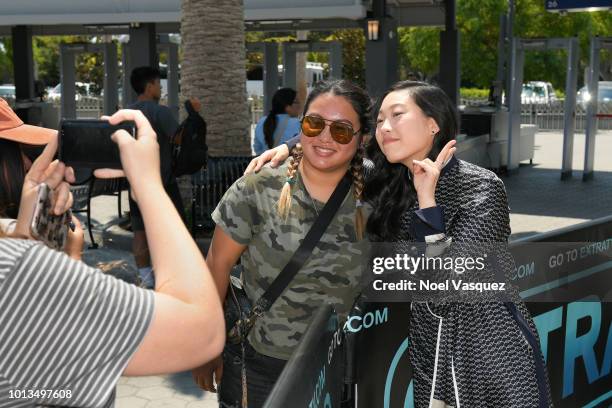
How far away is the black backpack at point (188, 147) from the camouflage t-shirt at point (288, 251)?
15.2 ft

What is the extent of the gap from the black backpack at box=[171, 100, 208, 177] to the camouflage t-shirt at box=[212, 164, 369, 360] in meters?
4.63

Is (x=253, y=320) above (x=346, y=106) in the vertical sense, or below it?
below

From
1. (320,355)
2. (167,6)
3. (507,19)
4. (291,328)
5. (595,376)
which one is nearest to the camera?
(320,355)

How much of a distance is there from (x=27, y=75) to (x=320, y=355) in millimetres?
22783

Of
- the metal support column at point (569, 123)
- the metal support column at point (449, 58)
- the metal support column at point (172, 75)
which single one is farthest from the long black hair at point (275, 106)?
the metal support column at point (172, 75)

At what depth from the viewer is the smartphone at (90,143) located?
1.63 metres

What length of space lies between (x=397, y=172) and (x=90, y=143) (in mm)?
1357

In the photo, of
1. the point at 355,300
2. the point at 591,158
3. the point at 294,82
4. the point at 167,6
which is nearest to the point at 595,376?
the point at 355,300

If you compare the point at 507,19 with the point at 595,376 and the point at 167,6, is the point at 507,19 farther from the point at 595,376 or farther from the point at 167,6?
the point at 595,376

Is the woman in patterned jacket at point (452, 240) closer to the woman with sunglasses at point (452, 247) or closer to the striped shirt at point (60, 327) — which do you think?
the woman with sunglasses at point (452, 247)

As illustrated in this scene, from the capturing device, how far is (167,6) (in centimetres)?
1741

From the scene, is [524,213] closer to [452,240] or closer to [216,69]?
[216,69]

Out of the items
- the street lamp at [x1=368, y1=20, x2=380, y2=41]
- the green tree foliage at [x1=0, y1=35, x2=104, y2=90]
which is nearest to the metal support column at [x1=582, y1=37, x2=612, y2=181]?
the street lamp at [x1=368, y1=20, x2=380, y2=41]

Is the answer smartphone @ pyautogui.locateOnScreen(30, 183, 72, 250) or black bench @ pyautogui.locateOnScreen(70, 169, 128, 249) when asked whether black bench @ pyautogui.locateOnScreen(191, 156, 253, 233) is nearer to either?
black bench @ pyautogui.locateOnScreen(70, 169, 128, 249)
